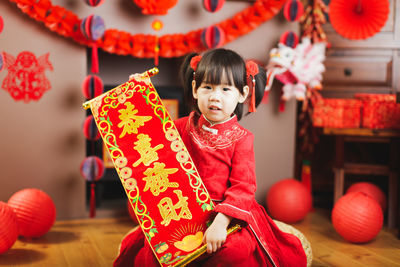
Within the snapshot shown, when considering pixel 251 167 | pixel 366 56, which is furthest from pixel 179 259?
pixel 366 56

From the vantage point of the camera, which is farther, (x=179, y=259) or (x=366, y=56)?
(x=366, y=56)

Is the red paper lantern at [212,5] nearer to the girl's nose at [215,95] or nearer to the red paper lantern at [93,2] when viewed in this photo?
the red paper lantern at [93,2]

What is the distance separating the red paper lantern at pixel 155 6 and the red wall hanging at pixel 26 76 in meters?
0.60

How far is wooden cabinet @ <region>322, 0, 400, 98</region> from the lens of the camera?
2.68 meters

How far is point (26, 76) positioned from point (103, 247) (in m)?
1.03

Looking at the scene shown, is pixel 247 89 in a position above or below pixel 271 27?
below

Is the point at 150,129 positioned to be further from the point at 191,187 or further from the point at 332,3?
the point at 332,3

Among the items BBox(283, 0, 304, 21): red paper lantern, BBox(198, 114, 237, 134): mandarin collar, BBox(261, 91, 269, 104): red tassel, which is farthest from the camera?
BBox(261, 91, 269, 104): red tassel

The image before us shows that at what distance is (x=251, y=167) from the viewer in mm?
1361

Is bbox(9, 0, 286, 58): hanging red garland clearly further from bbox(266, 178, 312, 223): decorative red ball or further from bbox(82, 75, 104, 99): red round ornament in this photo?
bbox(266, 178, 312, 223): decorative red ball

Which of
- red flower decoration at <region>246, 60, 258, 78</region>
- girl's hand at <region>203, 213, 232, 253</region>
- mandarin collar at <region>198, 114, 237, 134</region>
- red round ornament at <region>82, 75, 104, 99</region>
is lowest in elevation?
girl's hand at <region>203, 213, 232, 253</region>

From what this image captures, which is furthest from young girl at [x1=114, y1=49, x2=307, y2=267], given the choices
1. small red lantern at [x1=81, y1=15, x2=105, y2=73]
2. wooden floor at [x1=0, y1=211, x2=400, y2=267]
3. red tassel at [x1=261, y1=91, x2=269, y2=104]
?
red tassel at [x1=261, y1=91, x2=269, y2=104]

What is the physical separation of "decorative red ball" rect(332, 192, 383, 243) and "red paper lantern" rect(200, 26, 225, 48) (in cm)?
112

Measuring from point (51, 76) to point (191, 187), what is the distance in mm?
1358
